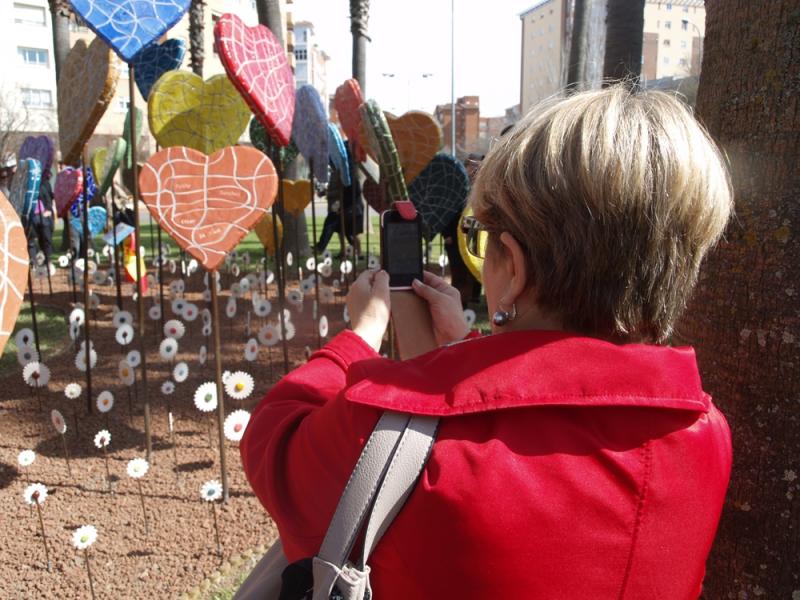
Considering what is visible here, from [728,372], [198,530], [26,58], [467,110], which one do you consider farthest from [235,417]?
[467,110]

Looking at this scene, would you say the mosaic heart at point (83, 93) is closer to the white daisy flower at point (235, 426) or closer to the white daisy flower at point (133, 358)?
the white daisy flower at point (133, 358)

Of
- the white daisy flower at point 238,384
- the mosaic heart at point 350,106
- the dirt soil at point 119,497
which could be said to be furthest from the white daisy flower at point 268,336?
the mosaic heart at point 350,106

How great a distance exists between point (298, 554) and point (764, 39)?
1.34 meters

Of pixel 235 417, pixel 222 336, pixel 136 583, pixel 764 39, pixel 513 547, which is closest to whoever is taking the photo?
Result: pixel 513 547

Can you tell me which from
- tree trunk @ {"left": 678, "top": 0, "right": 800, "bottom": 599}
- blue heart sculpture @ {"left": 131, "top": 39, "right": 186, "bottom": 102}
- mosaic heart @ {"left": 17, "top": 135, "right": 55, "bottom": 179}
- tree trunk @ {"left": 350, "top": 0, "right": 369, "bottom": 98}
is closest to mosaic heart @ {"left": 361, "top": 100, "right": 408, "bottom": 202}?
blue heart sculpture @ {"left": 131, "top": 39, "right": 186, "bottom": 102}

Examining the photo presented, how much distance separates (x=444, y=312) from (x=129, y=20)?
2115 millimetres

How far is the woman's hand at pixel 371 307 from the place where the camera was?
1.13 metres

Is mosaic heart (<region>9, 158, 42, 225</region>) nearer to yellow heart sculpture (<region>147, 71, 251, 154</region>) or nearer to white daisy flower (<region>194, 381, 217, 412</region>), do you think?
yellow heart sculpture (<region>147, 71, 251, 154</region>)

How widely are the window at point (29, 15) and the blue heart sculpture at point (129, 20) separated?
4054 centimetres

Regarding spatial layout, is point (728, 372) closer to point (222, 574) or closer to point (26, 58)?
point (222, 574)

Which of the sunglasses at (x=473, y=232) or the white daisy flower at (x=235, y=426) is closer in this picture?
the sunglasses at (x=473, y=232)

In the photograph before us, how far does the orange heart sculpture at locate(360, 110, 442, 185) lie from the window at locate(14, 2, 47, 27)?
3930 centimetres

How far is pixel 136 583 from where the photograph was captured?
2.41 metres

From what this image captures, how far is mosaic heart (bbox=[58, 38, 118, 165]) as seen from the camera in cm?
275
